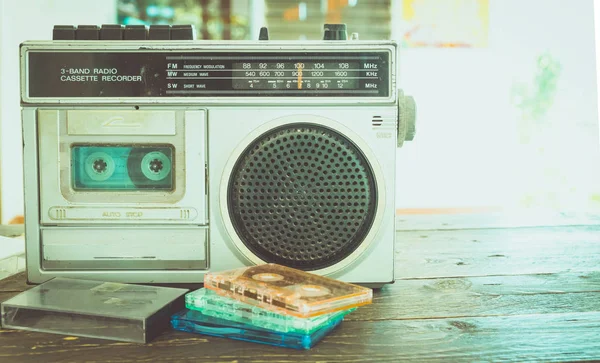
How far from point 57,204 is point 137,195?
0.10 meters

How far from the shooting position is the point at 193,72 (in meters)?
0.73

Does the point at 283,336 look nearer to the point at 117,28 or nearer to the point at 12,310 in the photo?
the point at 12,310

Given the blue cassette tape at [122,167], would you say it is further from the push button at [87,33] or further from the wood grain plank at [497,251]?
the wood grain plank at [497,251]

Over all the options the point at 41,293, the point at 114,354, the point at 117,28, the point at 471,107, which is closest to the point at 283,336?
the point at 114,354

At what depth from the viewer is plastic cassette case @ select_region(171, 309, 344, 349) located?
0.55m

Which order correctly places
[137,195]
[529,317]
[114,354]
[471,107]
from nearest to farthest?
[114,354] < [529,317] < [137,195] < [471,107]

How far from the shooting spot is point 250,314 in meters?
0.57

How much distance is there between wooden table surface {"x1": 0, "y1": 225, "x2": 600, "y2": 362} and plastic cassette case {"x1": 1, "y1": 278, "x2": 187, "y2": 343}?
0.01 meters

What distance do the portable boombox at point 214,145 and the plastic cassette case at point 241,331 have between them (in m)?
0.16

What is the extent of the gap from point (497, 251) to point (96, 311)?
686 mm

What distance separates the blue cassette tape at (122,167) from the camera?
755 mm

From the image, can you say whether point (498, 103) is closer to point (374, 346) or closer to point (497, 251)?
point (497, 251)

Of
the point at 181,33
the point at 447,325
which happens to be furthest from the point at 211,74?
the point at 447,325

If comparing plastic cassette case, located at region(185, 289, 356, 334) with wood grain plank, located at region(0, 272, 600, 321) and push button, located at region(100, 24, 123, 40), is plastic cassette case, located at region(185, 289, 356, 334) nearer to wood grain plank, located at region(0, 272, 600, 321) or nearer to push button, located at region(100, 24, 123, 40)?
wood grain plank, located at region(0, 272, 600, 321)
